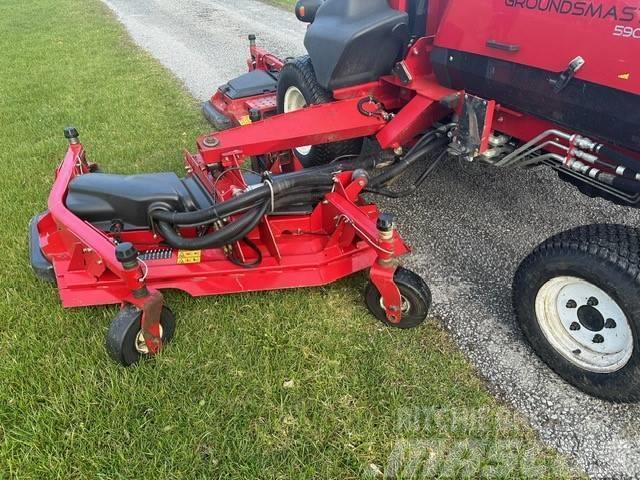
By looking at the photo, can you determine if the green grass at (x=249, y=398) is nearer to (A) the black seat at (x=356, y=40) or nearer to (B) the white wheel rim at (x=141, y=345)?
(B) the white wheel rim at (x=141, y=345)

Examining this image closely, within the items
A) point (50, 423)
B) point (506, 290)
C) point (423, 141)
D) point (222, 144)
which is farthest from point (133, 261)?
point (506, 290)

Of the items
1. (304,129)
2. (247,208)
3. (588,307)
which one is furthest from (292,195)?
(588,307)

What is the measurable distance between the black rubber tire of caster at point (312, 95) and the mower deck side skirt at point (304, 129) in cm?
40

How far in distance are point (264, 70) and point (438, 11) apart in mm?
2562

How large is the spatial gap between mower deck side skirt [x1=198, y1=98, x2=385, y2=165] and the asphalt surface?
89cm

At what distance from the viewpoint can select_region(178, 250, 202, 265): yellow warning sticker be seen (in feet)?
8.94

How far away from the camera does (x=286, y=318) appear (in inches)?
110

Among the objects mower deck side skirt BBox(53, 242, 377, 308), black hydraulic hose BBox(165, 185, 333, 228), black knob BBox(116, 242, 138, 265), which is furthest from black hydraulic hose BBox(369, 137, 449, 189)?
black knob BBox(116, 242, 138, 265)

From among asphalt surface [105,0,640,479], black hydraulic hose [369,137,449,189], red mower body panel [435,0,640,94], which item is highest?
red mower body panel [435,0,640,94]

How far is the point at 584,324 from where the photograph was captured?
7.63ft

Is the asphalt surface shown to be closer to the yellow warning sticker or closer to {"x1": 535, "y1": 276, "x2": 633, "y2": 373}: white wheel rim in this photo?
{"x1": 535, "y1": 276, "x2": 633, "y2": 373}: white wheel rim

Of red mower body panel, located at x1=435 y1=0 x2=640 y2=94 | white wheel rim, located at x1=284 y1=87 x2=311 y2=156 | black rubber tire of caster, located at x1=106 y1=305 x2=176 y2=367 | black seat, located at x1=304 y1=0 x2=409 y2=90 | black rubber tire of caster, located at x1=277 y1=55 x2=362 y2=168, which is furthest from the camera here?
white wheel rim, located at x1=284 y1=87 x2=311 y2=156

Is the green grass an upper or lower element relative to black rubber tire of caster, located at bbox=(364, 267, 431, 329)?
lower

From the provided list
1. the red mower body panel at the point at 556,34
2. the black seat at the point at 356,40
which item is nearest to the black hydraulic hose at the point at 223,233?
the black seat at the point at 356,40
